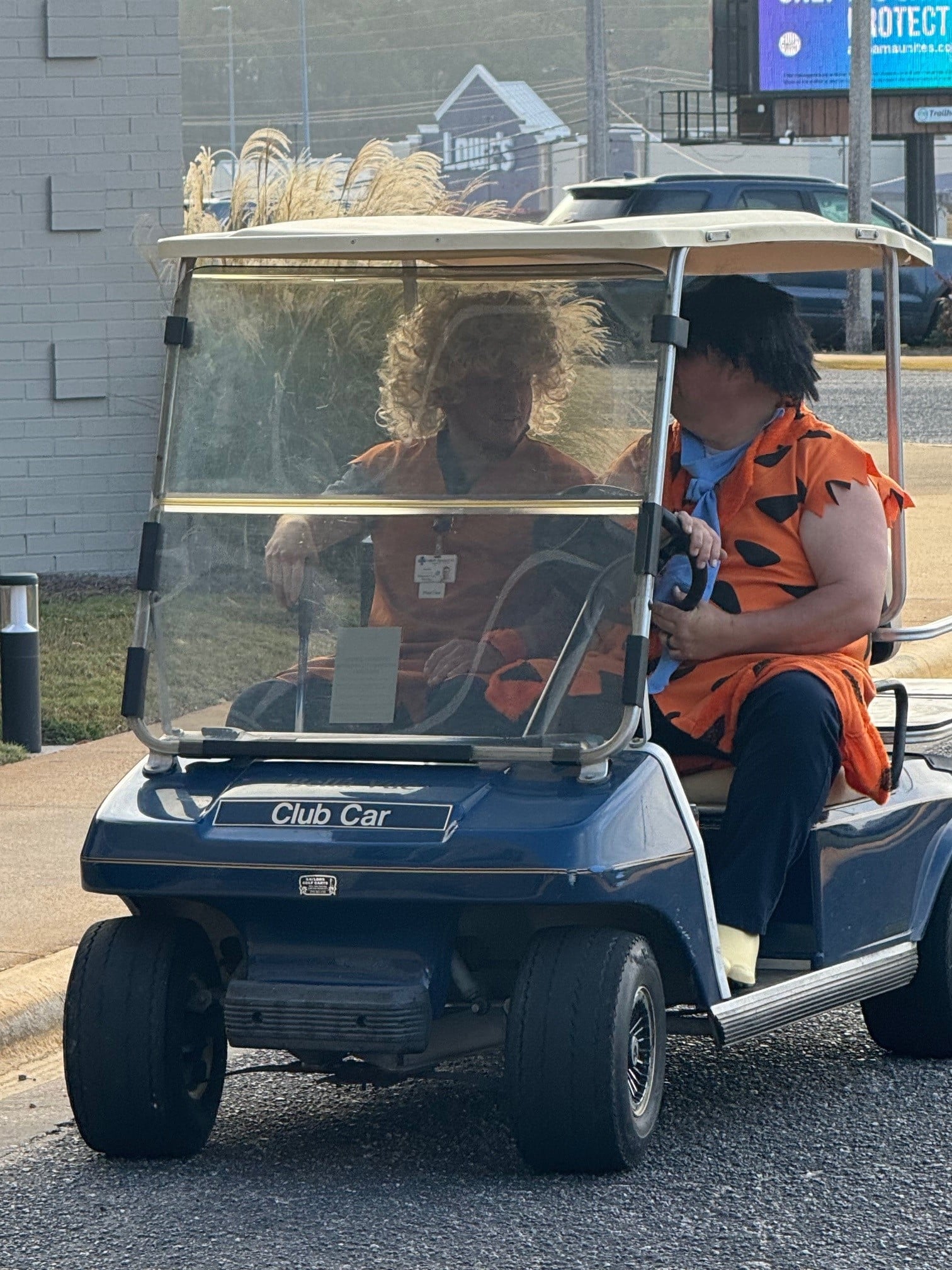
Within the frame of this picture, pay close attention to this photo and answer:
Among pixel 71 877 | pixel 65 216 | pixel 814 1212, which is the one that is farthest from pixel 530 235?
pixel 65 216

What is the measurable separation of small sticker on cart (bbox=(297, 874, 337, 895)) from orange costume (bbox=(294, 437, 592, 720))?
446mm

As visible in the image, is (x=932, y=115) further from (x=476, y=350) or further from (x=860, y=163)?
(x=476, y=350)

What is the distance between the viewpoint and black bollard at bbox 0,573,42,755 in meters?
8.16

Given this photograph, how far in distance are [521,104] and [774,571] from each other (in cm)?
11103

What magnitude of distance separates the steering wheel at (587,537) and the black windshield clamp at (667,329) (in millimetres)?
277

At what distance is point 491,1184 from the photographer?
13.7 ft

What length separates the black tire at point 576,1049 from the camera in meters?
3.99

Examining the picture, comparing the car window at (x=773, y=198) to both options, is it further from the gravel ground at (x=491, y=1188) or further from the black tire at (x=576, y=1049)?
the black tire at (x=576, y=1049)

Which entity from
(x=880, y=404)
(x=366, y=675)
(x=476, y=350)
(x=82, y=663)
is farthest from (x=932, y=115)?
(x=366, y=675)

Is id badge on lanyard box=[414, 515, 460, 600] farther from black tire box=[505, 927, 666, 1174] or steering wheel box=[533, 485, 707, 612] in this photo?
black tire box=[505, 927, 666, 1174]

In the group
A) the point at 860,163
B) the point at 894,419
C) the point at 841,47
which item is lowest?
the point at 894,419

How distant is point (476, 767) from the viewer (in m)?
4.21

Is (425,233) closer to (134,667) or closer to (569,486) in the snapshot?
(569,486)

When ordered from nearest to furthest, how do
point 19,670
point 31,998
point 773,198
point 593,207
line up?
point 31,998
point 19,670
point 593,207
point 773,198
